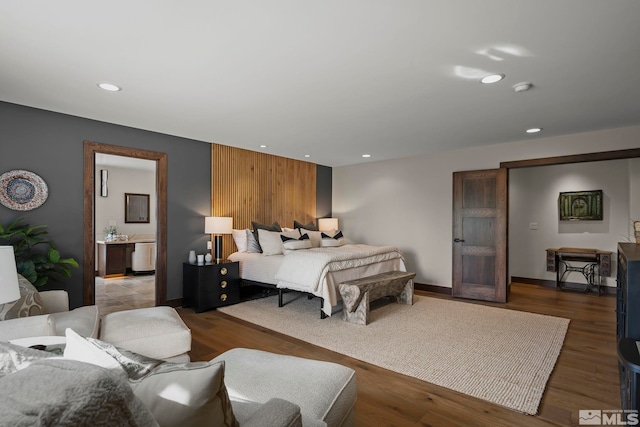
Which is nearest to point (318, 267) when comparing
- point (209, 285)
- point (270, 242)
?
point (270, 242)

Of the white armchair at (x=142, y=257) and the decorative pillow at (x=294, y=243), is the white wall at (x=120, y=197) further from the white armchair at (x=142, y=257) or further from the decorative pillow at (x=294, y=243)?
the decorative pillow at (x=294, y=243)

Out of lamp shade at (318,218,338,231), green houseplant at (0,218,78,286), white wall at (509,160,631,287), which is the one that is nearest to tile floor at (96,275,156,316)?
green houseplant at (0,218,78,286)

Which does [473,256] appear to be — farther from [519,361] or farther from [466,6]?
[466,6]

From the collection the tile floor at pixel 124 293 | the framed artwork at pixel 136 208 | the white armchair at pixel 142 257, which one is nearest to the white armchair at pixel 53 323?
the tile floor at pixel 124 293

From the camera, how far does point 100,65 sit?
101 inches

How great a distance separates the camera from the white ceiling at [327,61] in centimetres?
192

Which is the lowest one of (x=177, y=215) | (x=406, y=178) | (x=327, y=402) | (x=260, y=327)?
(x=260, y=327)

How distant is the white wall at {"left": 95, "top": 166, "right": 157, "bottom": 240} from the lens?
7.43 meters

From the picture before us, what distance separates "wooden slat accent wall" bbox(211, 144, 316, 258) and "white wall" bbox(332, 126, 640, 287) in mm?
988

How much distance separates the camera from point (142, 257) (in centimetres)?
738

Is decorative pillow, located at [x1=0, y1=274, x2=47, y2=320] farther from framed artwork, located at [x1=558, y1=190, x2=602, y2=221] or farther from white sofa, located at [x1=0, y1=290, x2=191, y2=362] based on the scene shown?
framed artwork, located at [x1=558, y1=190, x2=602, y2=221]

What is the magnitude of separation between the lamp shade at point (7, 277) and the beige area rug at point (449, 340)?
2485 millimetres

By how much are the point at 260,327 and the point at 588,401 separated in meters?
3.04

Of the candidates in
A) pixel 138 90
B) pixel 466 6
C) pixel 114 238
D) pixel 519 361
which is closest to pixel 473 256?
pixel 519 361
